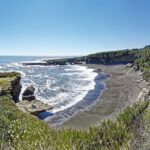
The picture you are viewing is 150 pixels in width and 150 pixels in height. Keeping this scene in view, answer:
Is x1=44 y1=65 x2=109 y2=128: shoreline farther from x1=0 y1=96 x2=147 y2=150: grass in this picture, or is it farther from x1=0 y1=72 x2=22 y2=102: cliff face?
x1=0 y1=96 x2=147 y2=150: grass

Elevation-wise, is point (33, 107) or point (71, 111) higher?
point (33, 107)

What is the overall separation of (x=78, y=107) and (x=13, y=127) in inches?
1050

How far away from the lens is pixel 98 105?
144ft

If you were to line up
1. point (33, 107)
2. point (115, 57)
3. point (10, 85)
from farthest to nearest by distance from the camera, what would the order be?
point (115, 57)
point (33, 107)
point (10, 85)

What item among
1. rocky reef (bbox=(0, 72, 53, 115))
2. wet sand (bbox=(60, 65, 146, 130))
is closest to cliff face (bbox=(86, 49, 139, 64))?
wet sand (bbox=(60, 65, 146, 130))

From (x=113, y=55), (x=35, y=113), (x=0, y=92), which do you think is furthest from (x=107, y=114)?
(x=113, y=55)

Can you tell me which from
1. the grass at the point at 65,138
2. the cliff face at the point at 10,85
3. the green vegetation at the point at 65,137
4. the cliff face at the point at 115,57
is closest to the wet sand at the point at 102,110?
the cliff face at the point at 10,85

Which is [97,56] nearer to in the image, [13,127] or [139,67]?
[139,67]

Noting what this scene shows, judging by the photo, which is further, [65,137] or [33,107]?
[33,107]

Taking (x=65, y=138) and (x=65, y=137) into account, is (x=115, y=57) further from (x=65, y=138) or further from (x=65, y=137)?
(x=65, y=138)

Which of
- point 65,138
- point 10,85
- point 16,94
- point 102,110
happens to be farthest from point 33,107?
point 65,138

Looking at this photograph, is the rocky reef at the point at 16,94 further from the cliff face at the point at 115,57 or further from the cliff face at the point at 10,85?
the cliff face at the point at 115,57

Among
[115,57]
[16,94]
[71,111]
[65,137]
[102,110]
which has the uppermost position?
[115,57]

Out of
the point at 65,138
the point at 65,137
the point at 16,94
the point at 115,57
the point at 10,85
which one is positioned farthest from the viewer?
the point at 115,57
